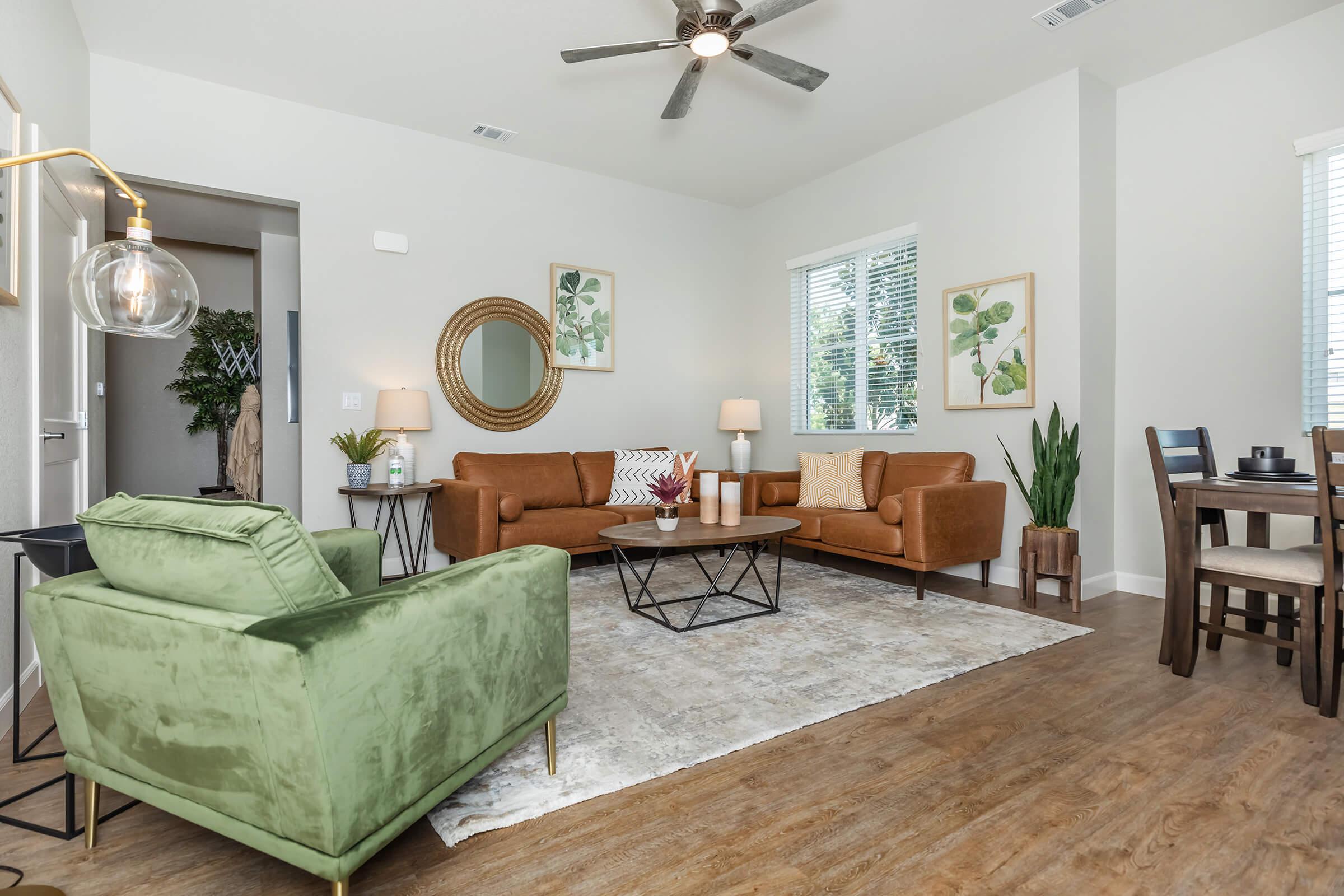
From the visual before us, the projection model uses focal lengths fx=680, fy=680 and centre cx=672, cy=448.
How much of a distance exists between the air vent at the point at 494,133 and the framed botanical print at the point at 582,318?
3.10ft

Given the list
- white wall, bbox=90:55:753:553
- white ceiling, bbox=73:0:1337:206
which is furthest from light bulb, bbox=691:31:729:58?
white wall, bbox=90:55:753:553

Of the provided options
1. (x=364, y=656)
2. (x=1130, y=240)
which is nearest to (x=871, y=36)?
(x=1130, y=240)

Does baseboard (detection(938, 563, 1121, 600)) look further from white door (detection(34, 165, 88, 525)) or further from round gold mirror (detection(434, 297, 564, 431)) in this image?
white door (detection(34, 165, 88, 525))

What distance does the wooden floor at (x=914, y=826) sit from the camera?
4.67ft

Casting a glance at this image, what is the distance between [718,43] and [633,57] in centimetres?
80

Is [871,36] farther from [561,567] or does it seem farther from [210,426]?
→ [210,426]

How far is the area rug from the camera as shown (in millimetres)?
1839

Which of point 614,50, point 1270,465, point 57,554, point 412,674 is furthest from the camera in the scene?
point 614,50

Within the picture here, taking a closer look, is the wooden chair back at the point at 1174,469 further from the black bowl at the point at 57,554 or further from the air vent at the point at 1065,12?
the black bowl at the point at 57,554

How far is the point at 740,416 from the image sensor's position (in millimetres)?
5703

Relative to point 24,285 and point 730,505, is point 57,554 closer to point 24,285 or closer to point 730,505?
point 24,285

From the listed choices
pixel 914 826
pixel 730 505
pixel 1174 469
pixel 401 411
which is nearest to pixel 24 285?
pixel 401 411

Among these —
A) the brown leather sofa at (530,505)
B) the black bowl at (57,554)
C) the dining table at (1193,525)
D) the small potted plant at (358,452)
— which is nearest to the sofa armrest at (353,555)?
the black bowl at (57,554)

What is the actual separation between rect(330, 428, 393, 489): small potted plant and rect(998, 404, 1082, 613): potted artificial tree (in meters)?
3.96
